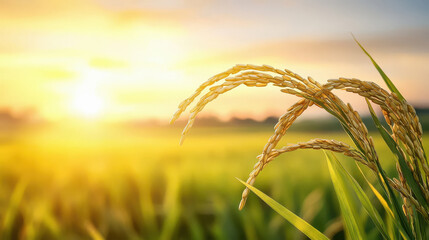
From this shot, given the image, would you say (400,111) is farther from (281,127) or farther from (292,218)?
(292,218)

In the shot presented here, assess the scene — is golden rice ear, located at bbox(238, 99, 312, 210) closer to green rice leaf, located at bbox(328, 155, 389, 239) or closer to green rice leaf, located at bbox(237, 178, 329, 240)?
green rice leaf, located at bbox(237, 178, 329, 240)

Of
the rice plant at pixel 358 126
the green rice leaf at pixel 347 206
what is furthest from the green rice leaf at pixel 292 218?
the green rice leaf at pixel 347 206

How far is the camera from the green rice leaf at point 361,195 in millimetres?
1415

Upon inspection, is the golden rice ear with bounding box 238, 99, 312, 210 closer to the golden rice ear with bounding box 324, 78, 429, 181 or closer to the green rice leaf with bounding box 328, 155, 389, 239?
the golden rice ear with bounding box 324, 78, 429, 181

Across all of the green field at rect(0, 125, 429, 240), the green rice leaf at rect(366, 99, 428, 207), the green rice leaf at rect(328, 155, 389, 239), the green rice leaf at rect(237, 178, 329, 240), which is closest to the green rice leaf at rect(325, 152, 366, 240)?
the green rice leaf at rect(328, 155, 389, 239)

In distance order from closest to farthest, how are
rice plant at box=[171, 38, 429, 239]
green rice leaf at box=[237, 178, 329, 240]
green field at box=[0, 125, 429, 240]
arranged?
rice plant at box=[171, 38, 429, 239] < green rice leaf at box=[237, 178, 329, 240] < green field at box=[0, 125, 429, 240]

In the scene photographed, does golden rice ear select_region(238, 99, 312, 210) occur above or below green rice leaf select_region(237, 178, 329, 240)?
above

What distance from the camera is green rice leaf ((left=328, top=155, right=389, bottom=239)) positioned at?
55.7 inches

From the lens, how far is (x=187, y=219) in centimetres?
335

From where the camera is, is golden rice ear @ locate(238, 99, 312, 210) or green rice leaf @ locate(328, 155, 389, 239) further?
green rice leaf @ locate(328, 155, 389, 239)

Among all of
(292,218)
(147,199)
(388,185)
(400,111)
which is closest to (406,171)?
(388,185)

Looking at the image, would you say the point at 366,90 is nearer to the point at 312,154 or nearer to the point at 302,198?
the point at 302,198

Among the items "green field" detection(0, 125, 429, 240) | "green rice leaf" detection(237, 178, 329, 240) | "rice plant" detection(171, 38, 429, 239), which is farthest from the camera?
"green field" detection(0, 125, 429, 240)

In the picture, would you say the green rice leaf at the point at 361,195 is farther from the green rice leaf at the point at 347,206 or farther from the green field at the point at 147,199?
the green field at the point at 147,199
